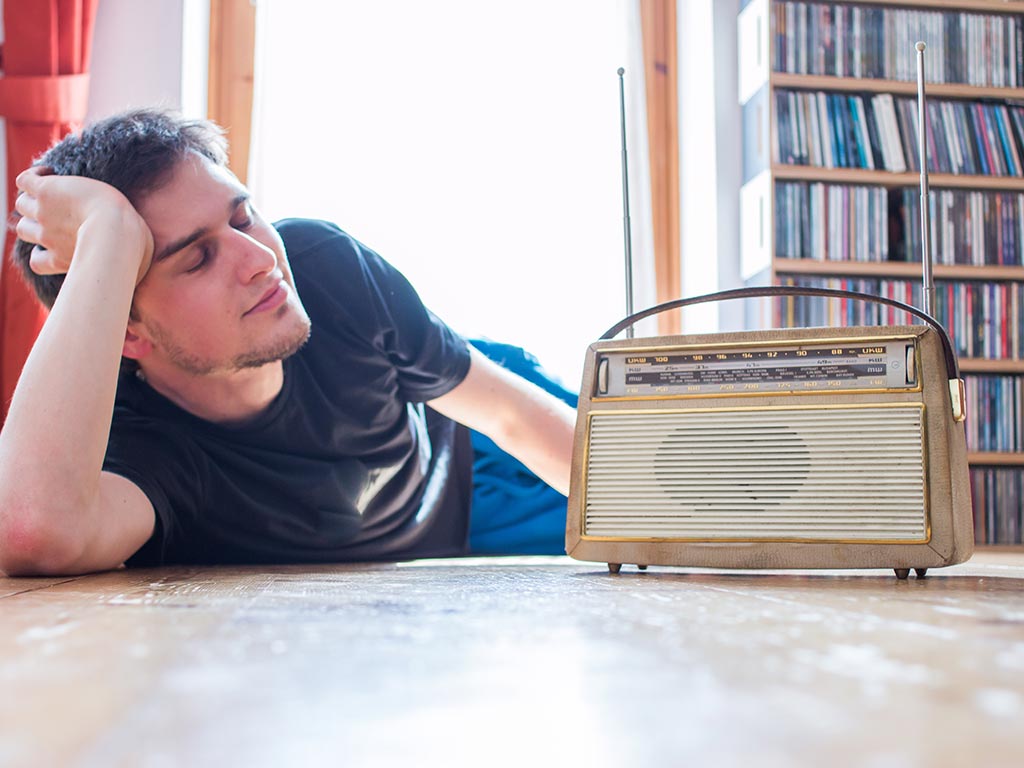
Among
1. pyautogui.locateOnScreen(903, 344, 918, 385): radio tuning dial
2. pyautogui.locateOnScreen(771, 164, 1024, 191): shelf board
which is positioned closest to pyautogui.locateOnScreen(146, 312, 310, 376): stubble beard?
pyautogui.locateOnScreen(903, 344, 918, 385): radio tuning dial

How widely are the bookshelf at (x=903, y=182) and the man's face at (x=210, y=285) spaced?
6.73 ft

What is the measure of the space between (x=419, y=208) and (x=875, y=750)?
3117 mm

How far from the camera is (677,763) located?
19 cm

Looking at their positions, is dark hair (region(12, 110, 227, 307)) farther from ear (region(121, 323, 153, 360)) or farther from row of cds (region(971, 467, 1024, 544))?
row of cds (region(971, 467, 1024, 544))

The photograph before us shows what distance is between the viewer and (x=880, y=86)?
296 cm

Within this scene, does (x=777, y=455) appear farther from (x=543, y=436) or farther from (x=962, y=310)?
(x=962, y=310)

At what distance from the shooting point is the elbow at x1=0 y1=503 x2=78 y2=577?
35.0 inches

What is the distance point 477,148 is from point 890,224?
135 centimetres

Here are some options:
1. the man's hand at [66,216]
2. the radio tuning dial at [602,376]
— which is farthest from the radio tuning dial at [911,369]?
the man's hand at [66,216]

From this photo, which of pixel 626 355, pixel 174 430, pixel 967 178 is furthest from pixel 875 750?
pixel 967 178

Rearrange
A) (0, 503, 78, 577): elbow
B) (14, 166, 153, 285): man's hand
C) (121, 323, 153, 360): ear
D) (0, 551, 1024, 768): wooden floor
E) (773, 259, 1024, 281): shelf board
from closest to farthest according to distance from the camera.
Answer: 1. (0, 551, 1024, 768): wooden floor
2. (0, 503, 78, 577): elbow
3. (14, 166, 153, 285): man's hand
4. (121, 323, 153, 360): ear
5. (773, 259, 1024, 281): shelf board

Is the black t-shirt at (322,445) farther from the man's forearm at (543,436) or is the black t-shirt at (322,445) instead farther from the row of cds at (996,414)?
the row of cds at (996,414)

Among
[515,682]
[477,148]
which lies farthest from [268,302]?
[477,148]

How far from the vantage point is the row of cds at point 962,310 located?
2.95 m
